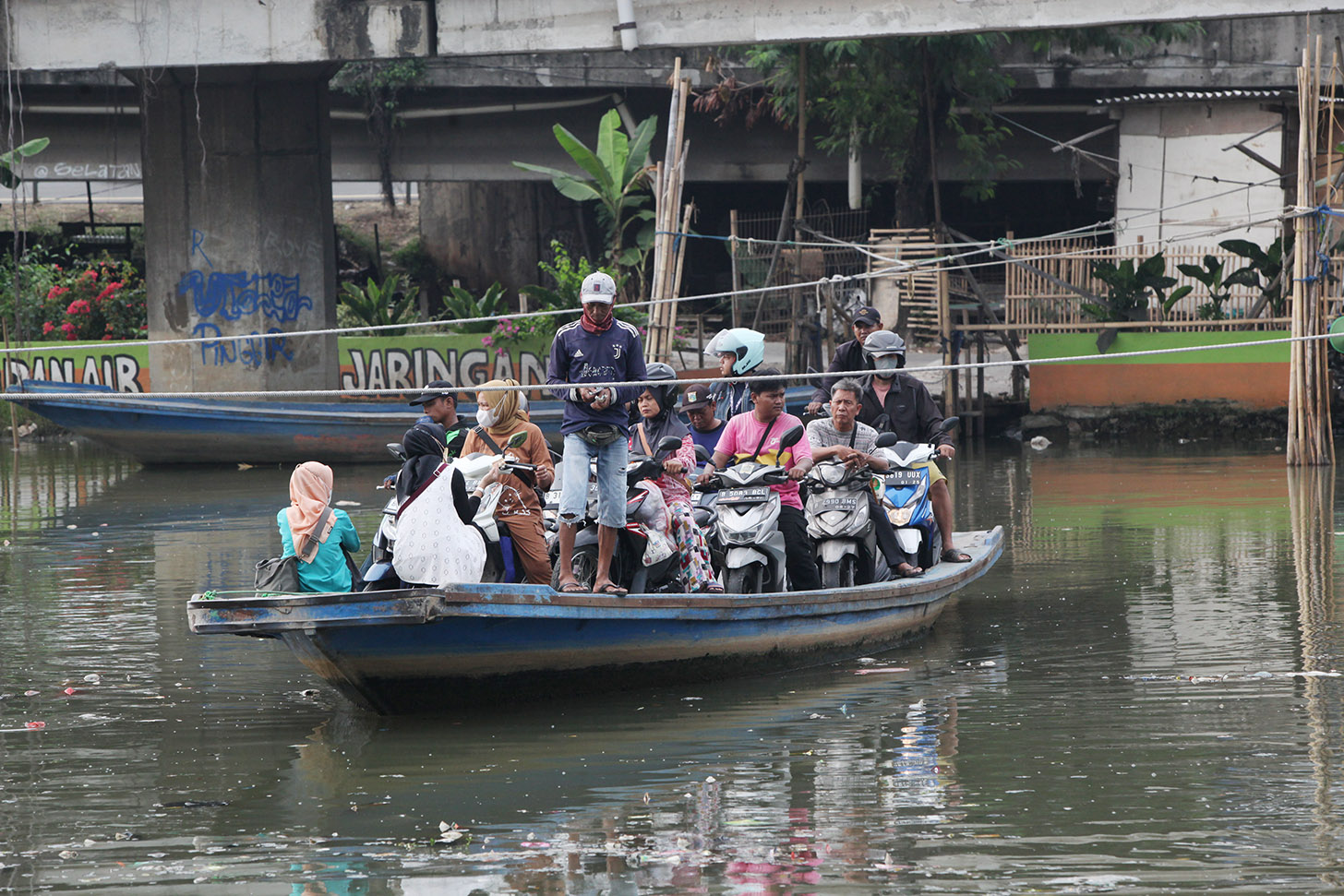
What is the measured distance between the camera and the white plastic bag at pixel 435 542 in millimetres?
6934

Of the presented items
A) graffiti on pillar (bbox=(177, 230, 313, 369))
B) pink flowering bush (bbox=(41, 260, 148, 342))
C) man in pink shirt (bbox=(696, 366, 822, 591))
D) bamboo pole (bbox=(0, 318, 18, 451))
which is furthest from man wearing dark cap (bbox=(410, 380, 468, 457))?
pink flowering bush (bbox=(41, 260, 148, 342))

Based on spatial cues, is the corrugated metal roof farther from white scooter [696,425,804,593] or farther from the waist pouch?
the waist pouch

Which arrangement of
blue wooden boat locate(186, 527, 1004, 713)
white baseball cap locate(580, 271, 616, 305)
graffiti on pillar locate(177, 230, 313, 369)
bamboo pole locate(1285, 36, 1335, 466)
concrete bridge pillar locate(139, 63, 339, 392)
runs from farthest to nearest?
graffiti on pillar locate(177, 230, 313, 369) → concrete bridge pillar locate(139, 63, 339, 392) → bamboo pole locate(1285, 36, 1335, 466) → white baseball cap locate(580, 271, 616, 305) → blue wooden boat locate(186, 527, 1004, 713)

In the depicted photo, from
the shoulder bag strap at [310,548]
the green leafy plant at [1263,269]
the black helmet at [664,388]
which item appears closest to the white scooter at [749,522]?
the black helmet at [664,388]

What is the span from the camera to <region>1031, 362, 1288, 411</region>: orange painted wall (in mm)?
19297

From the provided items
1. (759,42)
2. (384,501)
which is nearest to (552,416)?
(384,501)

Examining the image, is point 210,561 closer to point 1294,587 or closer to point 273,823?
point 273,823

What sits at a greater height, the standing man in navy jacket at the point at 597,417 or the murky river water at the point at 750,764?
the standing man in navy jacket at the point at 597,417

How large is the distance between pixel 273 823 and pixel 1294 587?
6.86 meters

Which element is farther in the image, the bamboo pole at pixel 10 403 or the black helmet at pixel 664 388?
the bamboo pole at pixel 10 403

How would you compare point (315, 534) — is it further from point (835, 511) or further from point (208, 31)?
point (208, 31)

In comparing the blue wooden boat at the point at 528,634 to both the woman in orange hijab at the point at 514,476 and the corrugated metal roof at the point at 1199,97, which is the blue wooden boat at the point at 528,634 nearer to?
the woman in orange hijab at the point at 514,476

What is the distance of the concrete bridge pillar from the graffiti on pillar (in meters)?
0.01

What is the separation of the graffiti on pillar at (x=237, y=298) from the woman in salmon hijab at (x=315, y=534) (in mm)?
11854
